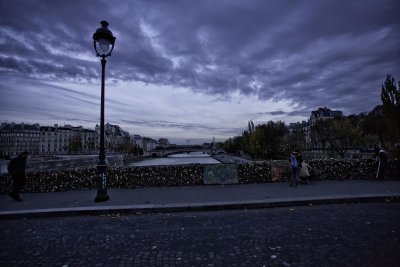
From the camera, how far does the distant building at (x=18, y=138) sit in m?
142

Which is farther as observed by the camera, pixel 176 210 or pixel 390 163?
pixel 390 163

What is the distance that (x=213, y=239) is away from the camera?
17.9 feet

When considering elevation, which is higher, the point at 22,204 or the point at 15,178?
the point at 15,178

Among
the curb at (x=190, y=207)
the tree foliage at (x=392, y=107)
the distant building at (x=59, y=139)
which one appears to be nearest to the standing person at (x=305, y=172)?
the curb at (x=190, y=207)

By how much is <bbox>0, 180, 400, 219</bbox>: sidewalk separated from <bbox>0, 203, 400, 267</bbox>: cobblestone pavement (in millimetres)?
396

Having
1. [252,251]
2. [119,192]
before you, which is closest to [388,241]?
[252,251]

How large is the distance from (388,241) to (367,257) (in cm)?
103

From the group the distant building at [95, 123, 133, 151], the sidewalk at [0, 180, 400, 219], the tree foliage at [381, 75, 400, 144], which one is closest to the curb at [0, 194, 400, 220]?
the sidewalk at [0, 180, 400, 219]

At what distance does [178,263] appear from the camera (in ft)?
14.4

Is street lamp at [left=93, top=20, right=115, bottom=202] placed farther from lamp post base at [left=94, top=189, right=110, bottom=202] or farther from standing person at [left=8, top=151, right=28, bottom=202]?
standing person at [left=8, top=151, right=28, bottom=202]

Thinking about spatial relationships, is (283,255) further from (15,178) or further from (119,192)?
(15,178)

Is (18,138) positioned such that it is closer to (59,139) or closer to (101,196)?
(59,139)

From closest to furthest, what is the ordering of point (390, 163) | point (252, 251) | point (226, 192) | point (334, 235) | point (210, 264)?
1. point (210, 264)
2. point (252, 251)
3. point (334, 235)
4. point (226, 192)
5. point (390, 163)

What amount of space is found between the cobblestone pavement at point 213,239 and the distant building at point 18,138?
159089 mm
